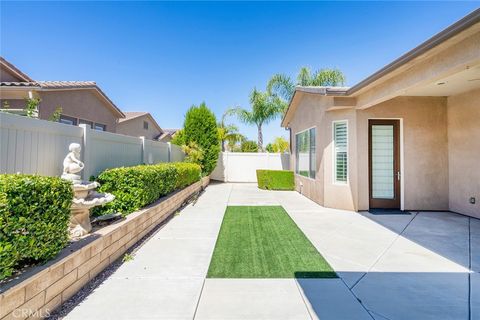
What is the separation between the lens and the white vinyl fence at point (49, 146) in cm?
313

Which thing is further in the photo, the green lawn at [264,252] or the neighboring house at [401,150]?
the neighboring house at [401,150]

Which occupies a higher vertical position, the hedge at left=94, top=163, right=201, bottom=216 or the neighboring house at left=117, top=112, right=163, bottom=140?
the neighboring house at left=117, top=112, right=163, bottom=140

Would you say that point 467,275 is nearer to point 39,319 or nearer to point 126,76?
point 39,319

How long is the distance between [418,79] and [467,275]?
3.63 metres

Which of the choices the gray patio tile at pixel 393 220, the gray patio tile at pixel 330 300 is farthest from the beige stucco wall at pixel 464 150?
the gray patio tile at pixel 330 300

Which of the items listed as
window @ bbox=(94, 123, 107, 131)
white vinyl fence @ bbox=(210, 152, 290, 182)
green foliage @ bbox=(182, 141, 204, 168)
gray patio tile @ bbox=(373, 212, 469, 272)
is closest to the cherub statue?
gray patio tile @ bbox=(373, 212, 469, 272)

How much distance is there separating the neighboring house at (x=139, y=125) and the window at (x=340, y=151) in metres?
14.7

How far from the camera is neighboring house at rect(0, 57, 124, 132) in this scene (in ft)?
28.0

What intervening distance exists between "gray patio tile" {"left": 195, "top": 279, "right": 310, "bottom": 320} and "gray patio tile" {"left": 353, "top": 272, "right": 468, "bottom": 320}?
850 millimetres

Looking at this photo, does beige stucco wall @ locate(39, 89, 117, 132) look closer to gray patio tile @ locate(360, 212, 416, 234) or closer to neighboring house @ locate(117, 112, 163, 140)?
neighboring house @ locate(117, 112, 163, 140)

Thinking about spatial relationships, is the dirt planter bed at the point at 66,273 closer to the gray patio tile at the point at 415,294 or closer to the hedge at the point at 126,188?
the hedge at the point at 126,188

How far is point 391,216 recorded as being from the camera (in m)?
7.25

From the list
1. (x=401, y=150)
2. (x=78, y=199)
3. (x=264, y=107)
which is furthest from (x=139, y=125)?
(x=401, y=150)

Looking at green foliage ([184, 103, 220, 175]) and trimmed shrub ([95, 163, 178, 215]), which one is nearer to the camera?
trimmed shrub ([95, 163, 178, 215])
